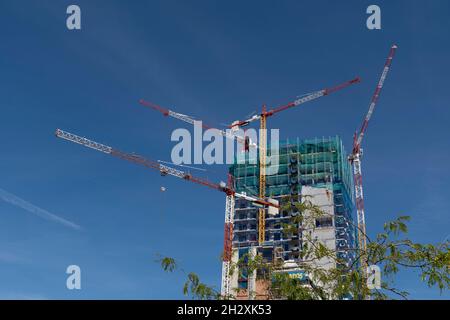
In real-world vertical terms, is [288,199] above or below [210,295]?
above

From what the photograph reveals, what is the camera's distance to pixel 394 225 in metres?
24.0

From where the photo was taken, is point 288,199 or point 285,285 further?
point 288,199

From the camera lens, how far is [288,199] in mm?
29453
